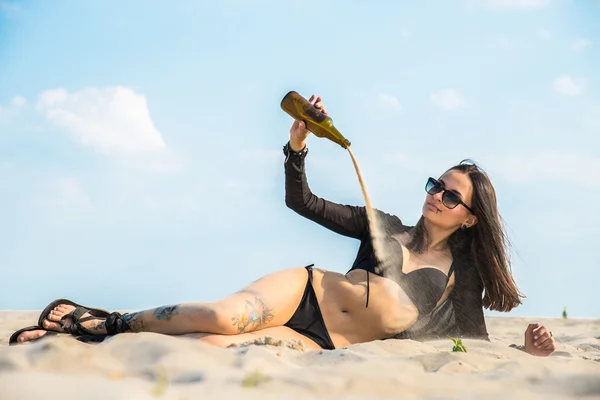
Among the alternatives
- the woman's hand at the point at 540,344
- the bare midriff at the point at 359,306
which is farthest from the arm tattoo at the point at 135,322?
the woman's hand at the point at 540,344

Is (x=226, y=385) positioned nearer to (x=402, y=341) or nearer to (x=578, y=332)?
(x=402, y=341)

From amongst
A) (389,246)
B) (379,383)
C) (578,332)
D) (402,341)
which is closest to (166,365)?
(379,383)

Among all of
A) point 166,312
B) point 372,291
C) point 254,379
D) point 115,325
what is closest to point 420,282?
point 372,291

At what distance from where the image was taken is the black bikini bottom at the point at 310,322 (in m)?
4.59

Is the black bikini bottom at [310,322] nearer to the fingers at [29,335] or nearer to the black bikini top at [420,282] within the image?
the black bikini top at [420,282]

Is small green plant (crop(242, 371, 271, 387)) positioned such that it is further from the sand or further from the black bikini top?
the black bikini top

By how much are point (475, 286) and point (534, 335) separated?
1.90 feet

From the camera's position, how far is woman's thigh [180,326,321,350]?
13.3ft

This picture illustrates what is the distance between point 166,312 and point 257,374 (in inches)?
68.6

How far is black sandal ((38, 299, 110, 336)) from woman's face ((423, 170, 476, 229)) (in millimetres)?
2344

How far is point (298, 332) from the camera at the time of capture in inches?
182

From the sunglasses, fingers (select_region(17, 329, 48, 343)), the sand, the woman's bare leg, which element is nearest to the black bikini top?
the sunglasses

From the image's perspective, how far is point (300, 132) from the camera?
4.67 metres

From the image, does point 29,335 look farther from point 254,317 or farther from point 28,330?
point 254,317
